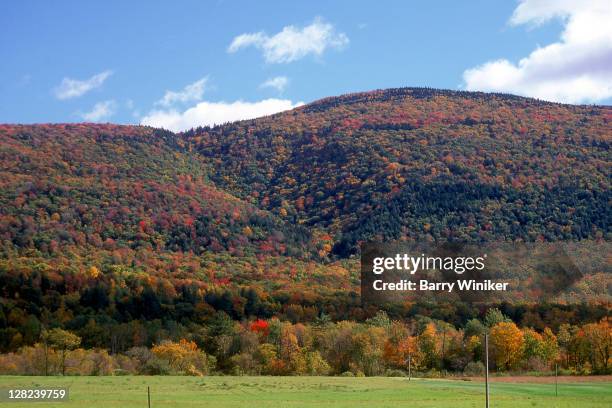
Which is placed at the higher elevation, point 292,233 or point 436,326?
point 292,233

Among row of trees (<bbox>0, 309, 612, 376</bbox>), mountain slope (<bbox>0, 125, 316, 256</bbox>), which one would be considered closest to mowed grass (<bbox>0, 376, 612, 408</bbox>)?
row of trees (<bbox>0, 309, 612, 376</bbox>)

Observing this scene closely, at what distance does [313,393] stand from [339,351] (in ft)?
114

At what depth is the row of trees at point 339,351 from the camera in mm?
75250

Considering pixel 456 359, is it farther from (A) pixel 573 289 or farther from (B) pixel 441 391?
(A) pixel 573 289

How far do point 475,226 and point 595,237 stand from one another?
21.5 metres

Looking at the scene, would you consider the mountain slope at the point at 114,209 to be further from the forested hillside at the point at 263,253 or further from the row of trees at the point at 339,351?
the row of trees at the point at 339,351

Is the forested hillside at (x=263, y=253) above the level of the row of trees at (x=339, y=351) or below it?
above

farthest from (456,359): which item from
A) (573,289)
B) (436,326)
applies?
(573,289)

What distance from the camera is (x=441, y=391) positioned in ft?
176

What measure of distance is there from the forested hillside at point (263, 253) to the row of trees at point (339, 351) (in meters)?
0.23

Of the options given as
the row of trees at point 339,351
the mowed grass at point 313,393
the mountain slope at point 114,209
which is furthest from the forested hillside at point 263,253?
the mowed grass at point 313,393

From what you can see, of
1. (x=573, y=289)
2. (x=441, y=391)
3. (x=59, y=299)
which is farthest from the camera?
(x=573, y=289)

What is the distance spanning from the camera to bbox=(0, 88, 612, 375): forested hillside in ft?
282

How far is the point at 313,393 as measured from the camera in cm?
5075
